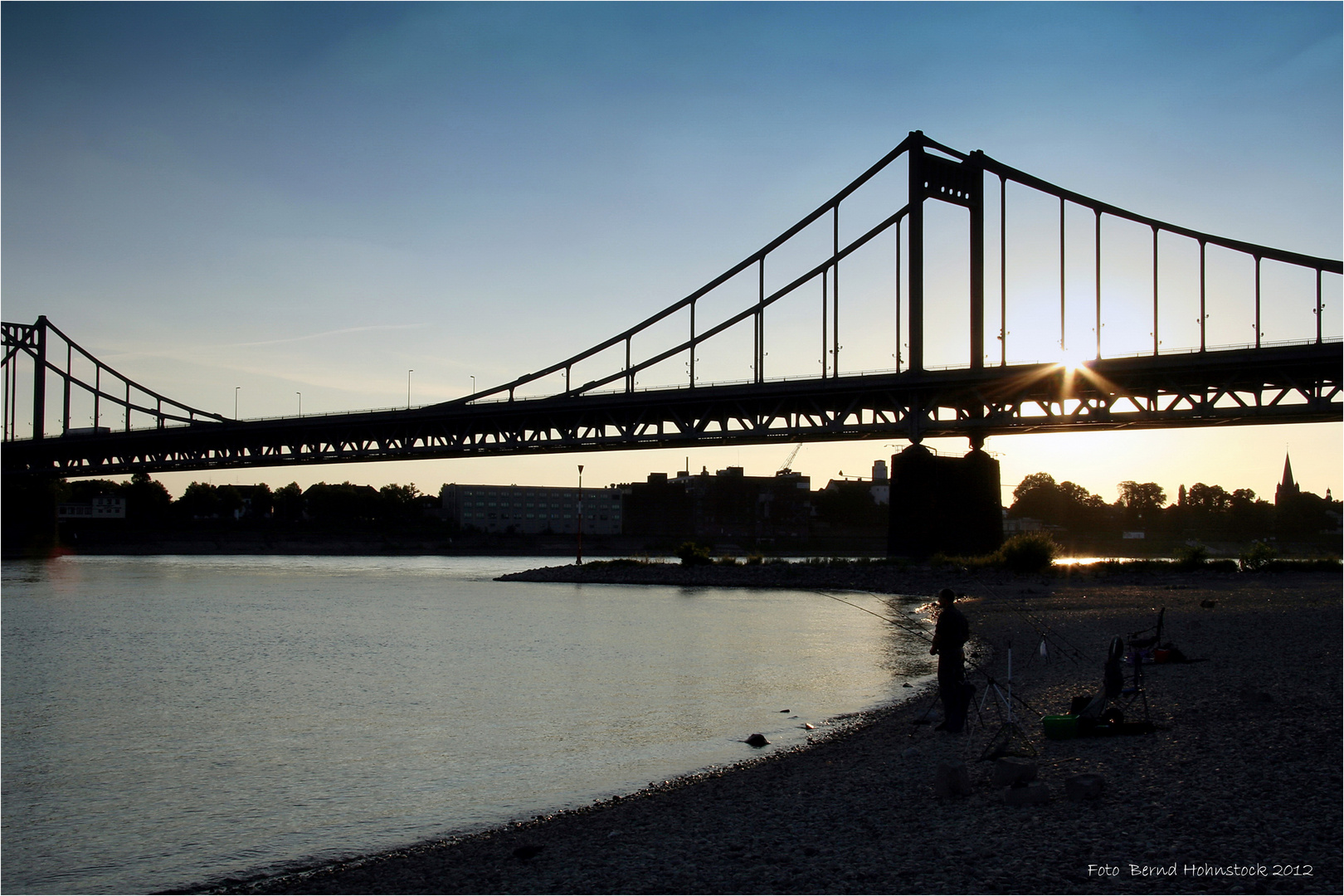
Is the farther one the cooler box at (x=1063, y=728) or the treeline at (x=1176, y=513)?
the treeline at (x=1176, y=513)

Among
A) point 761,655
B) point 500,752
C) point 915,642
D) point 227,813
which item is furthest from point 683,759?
point 915,642

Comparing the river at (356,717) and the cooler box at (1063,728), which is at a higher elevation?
the cooler box at (1063,728)

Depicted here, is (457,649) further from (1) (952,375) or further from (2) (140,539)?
(2) (140,539)

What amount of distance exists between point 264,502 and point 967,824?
16296 centimetres

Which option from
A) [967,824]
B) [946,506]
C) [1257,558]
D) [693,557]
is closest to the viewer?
[967,824]

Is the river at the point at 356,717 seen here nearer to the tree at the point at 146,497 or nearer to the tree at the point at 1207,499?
the tree at the point at 146,497

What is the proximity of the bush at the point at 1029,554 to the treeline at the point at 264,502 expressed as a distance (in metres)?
97.7

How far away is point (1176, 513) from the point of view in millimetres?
152000

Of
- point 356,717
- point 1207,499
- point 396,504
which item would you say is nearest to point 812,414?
point 356,717

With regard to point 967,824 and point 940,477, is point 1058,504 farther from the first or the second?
point 967,824

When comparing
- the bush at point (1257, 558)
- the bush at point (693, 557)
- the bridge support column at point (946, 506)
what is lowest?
the bush at point (693, 557)

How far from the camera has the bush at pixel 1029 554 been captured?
4422 cm

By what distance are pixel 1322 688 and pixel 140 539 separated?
112 m

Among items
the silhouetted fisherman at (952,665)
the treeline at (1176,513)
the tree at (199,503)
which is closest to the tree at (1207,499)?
the treeline at (1176,513)
